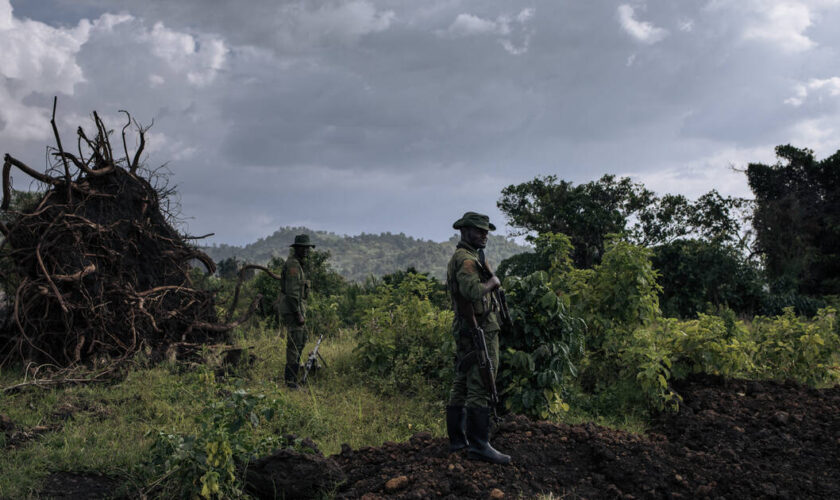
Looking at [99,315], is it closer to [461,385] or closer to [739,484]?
[461,385]

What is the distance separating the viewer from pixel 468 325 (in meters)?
4.85

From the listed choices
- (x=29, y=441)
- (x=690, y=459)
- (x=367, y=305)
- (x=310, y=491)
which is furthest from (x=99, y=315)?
(x=690, y=459)

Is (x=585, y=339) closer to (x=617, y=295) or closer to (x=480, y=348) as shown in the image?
(x=617, y=295)

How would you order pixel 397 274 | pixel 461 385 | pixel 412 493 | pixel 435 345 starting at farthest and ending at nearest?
pixel 397 274
pixel 435 345
pixel 461 385
pixel 412 493

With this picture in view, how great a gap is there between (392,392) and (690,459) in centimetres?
375

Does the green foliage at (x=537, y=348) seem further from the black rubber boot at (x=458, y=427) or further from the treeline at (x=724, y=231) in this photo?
the treeline at (x=724, y=231)

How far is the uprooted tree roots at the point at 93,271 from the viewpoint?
325 inches

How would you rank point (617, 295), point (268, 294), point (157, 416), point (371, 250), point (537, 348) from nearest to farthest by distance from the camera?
point (537, 348) < point (157, 416) < point (617, 295) < point (268, 294) < point (371, 250)

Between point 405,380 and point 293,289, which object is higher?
point 293,289

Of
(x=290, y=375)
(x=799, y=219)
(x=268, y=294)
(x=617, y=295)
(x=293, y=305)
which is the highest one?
(x=799, y=219)

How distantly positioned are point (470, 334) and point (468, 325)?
90 mm

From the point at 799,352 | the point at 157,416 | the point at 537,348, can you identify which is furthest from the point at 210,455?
the point at 799,352

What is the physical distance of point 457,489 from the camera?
13.6ft

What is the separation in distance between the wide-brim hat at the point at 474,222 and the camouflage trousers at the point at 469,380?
37.8 inches
